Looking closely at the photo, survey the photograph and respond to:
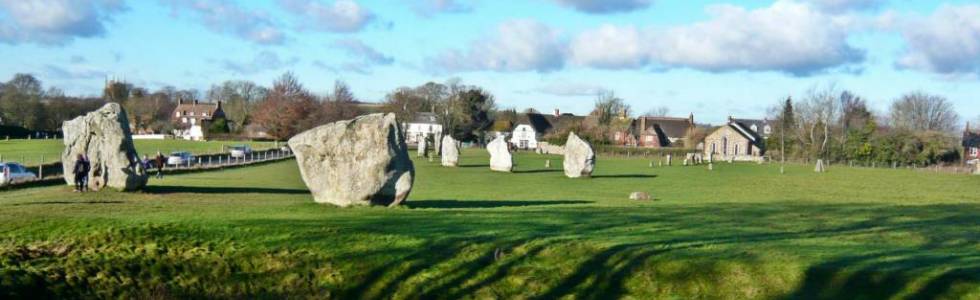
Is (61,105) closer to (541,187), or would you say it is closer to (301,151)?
(541,187)

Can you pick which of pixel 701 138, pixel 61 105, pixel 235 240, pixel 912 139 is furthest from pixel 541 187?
pixel 61 105

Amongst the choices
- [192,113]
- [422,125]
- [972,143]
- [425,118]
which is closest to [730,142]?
[972,143]

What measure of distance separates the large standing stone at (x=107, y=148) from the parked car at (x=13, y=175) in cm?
651

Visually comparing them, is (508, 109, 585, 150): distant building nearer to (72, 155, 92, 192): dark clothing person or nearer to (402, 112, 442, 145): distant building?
(402, 112, 442, 145): distant building

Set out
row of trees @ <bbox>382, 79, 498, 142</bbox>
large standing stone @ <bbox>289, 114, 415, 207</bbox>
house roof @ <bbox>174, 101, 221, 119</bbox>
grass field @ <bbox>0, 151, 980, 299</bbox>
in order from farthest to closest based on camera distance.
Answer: house roof @ <bbox>174, 101, 221, 119</bbox>
row of trees @ <bbox>382, 79, 498, 142</bbox>
large standing stone @ <bbox>289, 114, 415, 207</bbox>
grass field @ <bbox>0, 151, 980, 299</bbox>

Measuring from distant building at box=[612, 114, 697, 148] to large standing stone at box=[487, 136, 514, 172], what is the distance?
73055 millimetres

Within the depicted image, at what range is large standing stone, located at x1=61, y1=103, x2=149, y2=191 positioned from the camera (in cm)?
2844

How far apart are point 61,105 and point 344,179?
11653cm

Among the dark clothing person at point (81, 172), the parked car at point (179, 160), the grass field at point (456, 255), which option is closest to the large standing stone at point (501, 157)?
the parked car at point (179, 160)

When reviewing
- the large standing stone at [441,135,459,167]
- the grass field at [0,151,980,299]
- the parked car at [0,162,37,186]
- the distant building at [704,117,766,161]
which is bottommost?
the grass field at [0,151,980,299]

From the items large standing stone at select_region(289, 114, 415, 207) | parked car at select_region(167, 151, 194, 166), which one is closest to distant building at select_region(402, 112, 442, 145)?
parked car at select_region(167, 151, 194, 166)

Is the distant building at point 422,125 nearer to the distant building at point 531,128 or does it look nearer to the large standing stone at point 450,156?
the distant building at point 531,128

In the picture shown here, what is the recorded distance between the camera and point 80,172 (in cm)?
2764

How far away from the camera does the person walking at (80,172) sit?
27.6 metres
